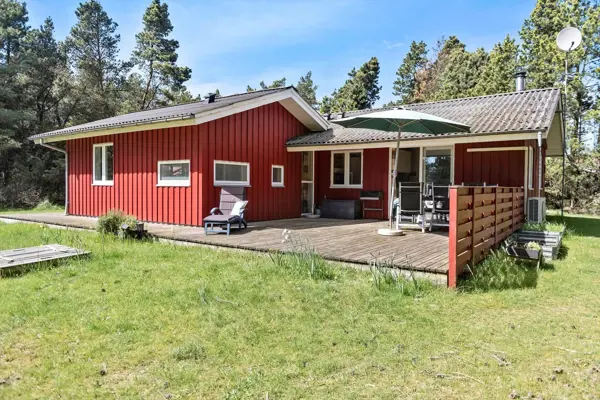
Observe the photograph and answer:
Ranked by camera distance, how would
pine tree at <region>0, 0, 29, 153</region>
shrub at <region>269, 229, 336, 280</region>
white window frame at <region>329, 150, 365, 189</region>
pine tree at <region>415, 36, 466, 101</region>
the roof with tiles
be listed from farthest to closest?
1. pine tree at <region>415, 36, 466, 101</region>
2. pine tree at <region>0, 0, 29, 153</region>
3. white window frame at <region>329, 150, 365, 189</region>
4. the roof with tiles
5. shrub at <region>269, 229, 336, 280</region>

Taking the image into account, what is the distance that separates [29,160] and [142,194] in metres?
14.9

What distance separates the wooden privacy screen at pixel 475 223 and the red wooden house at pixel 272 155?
2.24 meters

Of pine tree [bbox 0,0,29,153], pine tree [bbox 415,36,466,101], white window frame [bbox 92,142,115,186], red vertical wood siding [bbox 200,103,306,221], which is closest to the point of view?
red vertical wood siding [bbox 200,103,306,221]

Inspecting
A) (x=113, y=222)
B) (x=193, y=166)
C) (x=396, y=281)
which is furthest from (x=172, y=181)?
(x=396, y=281)

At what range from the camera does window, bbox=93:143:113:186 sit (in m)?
10.1

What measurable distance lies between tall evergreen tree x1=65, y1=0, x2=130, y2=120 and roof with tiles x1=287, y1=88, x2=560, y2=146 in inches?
649

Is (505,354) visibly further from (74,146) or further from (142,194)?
→ (74,146)

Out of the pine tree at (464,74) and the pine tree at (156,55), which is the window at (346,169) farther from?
the pine tree at (156,55)

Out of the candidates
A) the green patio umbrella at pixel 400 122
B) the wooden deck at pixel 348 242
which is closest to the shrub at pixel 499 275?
the wooden deck at pixel 348 242

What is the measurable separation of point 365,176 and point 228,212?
4.40 metres

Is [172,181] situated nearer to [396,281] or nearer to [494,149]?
[396,281]

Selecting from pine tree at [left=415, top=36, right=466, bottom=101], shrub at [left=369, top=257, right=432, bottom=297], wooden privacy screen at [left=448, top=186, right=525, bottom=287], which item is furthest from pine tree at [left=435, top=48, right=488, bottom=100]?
shrub at [left=369, top=257, right=432, bottom=297]

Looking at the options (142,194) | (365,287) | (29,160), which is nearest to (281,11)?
(142,194)

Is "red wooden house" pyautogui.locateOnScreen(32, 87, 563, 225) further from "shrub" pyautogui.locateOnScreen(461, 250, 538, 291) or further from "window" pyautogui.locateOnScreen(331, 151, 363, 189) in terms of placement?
"shrub" pyautogui.locateOnScreen(461, 250, 538, 291)
